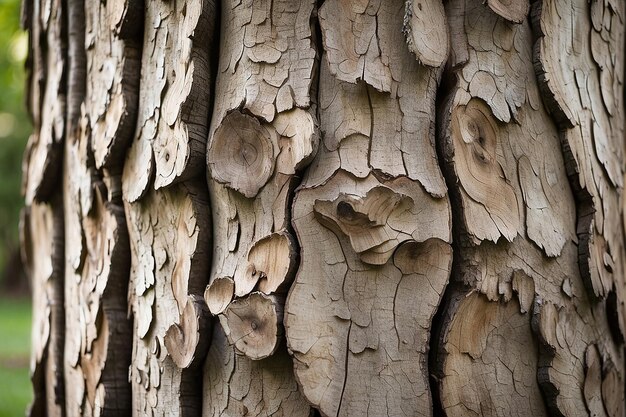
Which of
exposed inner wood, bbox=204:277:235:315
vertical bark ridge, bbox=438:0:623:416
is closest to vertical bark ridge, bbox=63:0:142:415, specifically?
exposed inner wood, bbox=204:277:235:315

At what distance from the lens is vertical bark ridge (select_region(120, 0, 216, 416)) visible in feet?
4.85

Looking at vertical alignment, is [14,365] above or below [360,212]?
below

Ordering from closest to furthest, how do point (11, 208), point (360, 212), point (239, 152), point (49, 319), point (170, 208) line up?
point (360, 212)
point (239, 152)
point (170, 208)
point (49, 319)
point (11, 208)

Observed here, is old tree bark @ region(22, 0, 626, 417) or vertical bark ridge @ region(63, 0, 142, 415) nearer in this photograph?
old tree bark @ region(22, 0, 626, 417)

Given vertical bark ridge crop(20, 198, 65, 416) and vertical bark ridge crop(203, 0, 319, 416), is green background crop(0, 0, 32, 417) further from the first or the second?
vertical bark ridge crop(203, 0, 319, 416)

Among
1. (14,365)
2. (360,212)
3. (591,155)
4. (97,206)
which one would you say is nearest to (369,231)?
(360,212)

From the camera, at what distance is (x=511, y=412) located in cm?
143

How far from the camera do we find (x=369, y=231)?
4.43ft

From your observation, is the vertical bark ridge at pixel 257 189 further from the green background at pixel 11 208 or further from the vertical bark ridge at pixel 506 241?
the green background at pixel 11 208

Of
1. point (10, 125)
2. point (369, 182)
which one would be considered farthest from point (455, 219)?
point (10, 125)

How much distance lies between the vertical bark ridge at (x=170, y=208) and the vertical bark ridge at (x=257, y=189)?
0.12ft

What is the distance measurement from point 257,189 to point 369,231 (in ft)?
0.84

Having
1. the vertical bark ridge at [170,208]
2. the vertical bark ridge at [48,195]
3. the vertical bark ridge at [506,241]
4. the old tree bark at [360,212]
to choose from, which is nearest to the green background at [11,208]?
the vertical bark ridge at [48,195]

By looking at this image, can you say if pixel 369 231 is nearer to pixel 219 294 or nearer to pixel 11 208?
pixel 219 294
